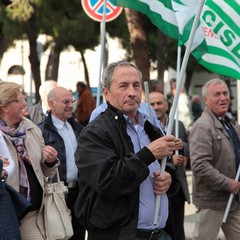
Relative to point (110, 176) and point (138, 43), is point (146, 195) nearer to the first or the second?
point (110, 176)

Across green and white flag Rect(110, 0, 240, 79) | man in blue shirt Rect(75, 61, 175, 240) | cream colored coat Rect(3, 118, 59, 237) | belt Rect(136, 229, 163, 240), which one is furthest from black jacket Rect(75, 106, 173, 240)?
green and white flag Rect(110, 0, 240, 79)

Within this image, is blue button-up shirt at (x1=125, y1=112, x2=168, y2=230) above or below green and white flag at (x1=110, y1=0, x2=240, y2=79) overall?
below

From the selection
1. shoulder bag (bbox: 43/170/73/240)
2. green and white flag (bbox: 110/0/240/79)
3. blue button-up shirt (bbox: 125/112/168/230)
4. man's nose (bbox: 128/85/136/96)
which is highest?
green and white flag (bbox: 110/0/240/79)

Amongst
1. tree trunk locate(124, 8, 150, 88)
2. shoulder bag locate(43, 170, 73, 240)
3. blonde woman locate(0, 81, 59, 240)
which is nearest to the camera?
blonde woman locate(0, 81, 59, 240)

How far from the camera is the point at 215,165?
666cm

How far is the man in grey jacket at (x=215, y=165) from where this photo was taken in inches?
258

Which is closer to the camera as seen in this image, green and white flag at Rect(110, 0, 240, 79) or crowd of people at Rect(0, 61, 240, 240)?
crowd of people at Rect(0, 61, 240, 240)

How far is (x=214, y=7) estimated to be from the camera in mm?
6527

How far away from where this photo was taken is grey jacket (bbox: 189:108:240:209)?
6.55 m

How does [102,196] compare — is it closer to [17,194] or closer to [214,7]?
[17,194]

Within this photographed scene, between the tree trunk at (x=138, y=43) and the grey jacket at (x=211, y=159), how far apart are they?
18.8ft

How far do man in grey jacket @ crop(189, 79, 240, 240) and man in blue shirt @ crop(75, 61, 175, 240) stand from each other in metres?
2.29

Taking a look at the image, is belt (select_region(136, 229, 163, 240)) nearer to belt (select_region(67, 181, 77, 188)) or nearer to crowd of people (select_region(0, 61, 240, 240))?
crowd of people (select_region(0, 61, 240, 240))

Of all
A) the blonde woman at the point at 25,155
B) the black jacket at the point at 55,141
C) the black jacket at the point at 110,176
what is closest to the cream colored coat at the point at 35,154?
the blonde woman at the point at 25,155
